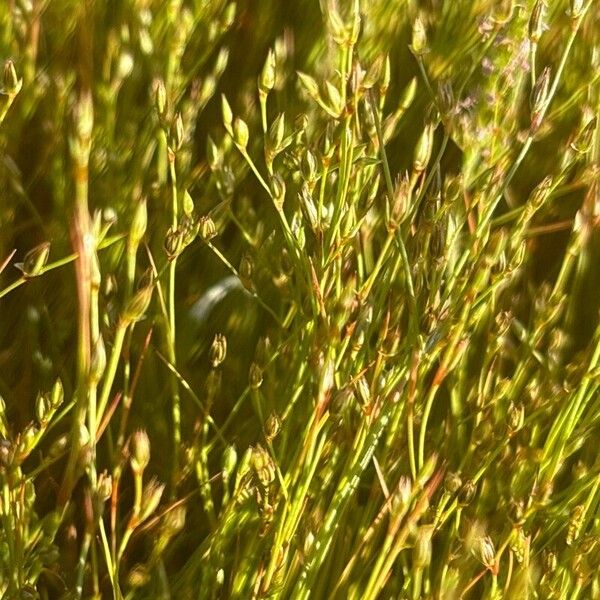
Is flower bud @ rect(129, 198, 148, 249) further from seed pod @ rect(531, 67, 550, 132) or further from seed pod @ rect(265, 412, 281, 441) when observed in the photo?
seed pod @ rect(531, 67, 550, 132)

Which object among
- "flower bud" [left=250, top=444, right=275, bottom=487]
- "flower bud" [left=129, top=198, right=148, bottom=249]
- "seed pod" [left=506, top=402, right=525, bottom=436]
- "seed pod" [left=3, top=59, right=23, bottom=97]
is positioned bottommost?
"seed pod" [left=506, top=402, right=525, bottom=436]

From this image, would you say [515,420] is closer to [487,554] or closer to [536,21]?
[487,554]

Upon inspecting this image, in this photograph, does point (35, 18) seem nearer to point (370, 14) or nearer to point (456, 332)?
point (370, 14)

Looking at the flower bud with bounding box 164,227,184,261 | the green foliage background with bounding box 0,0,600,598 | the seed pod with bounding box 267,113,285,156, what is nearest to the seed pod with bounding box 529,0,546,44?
the green foliage background with bounding box 0,0,600,598

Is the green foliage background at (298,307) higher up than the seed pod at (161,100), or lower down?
lower down

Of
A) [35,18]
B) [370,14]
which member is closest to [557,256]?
[370,14]

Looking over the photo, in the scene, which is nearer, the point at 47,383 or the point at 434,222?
the point at 434,222

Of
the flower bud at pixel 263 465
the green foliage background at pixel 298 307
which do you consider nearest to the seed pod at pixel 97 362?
the green foliage background at pixel 298 307

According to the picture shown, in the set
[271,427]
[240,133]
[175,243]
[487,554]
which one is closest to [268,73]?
[240,133]

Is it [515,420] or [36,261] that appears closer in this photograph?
[36,261]

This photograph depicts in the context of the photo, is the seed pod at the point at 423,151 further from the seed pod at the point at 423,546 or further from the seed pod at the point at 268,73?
the seed pod at the point at 423,546

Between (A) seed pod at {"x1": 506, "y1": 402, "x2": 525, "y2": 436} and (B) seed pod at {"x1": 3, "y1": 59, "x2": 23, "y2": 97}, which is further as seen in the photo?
(A) seed pod at {"x1": 506, "y1": 402, "x2": 525, "y2": 436}
